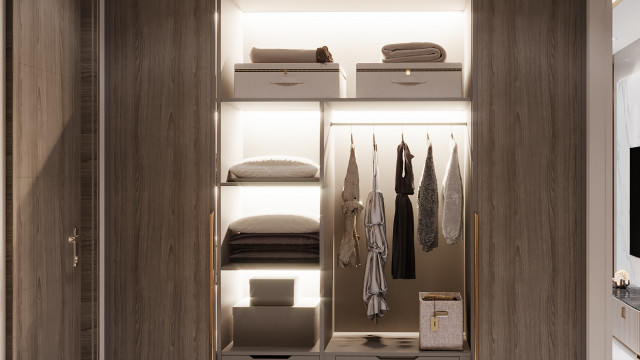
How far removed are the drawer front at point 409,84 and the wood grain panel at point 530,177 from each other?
16cm

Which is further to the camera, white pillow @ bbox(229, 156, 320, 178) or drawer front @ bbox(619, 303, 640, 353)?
drawer front @ bbox(619, 303, 640, 353)

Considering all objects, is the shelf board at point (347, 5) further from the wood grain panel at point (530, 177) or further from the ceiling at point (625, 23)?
the ceiling at point (625, 23)

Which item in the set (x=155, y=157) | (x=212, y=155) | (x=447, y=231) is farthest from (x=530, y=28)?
(x=155, y=157)

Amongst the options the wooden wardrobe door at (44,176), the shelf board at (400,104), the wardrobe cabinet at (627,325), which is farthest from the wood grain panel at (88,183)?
the wardrobe cabinet at (627,325)

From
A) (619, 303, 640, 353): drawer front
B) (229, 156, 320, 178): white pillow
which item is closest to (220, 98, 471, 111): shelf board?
(229, 156, 320, 178): white pillow

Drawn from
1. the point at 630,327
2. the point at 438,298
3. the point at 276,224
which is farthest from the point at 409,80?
the point at 630,327

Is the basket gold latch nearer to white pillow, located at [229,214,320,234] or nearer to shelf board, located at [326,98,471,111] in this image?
white pillow, located at [229,214,320,234]

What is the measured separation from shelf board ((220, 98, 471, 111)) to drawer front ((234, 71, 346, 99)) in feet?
0.13

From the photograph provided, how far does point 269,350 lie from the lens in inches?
117

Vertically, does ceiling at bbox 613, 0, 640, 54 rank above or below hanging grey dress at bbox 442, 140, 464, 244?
above

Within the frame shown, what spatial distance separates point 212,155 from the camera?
116 inches

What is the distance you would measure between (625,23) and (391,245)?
10.4ft

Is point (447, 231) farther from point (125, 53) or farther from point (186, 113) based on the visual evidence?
point (125, 53)

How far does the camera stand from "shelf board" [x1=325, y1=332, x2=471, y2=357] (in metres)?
2.96
